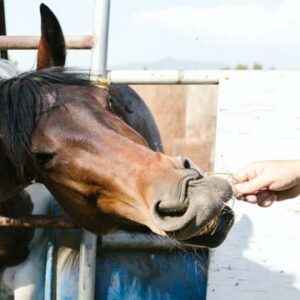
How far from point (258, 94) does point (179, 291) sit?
0.85 meters

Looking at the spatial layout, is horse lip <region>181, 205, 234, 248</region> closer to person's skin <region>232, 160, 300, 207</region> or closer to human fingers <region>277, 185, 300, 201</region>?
person's skin <region>232, 160, 300, 207</region>

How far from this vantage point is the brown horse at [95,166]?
1679 mm

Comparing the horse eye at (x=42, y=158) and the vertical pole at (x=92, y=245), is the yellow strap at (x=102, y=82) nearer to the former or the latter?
the vertical pole at (x=92, y=245)

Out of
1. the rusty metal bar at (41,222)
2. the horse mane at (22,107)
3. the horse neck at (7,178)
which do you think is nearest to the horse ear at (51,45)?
the horse mane at (22,107)

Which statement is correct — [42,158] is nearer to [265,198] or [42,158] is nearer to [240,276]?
[265,198]

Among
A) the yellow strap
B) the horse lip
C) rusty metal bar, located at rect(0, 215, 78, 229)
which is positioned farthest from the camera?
rusty metal bar, located at rect(0, 215, 78, 229)

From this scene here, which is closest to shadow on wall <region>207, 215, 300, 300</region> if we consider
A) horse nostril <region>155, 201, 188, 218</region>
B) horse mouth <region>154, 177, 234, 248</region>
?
horse mouth <region>154, 177, 234, 248</region>

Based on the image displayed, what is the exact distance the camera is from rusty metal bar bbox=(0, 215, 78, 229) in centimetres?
235

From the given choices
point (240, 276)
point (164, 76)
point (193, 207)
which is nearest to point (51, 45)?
point (164, 76)

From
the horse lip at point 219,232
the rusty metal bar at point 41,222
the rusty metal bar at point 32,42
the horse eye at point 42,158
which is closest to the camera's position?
the horse lip at point 219,232

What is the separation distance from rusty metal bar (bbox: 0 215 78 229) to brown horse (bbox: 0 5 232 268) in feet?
0.82

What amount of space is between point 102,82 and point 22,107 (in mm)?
404

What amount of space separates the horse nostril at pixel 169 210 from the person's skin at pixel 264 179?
218mm

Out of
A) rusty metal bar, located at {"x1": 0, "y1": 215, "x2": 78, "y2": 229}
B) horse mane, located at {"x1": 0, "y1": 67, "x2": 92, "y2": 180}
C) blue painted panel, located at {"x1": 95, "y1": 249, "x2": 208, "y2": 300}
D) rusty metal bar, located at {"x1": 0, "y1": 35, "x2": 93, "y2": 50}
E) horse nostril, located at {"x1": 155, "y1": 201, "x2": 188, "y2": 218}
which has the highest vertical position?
rusty metal bar, located at {"x1": 0, "y1": 35, "x2": 93, "y2": 50}
